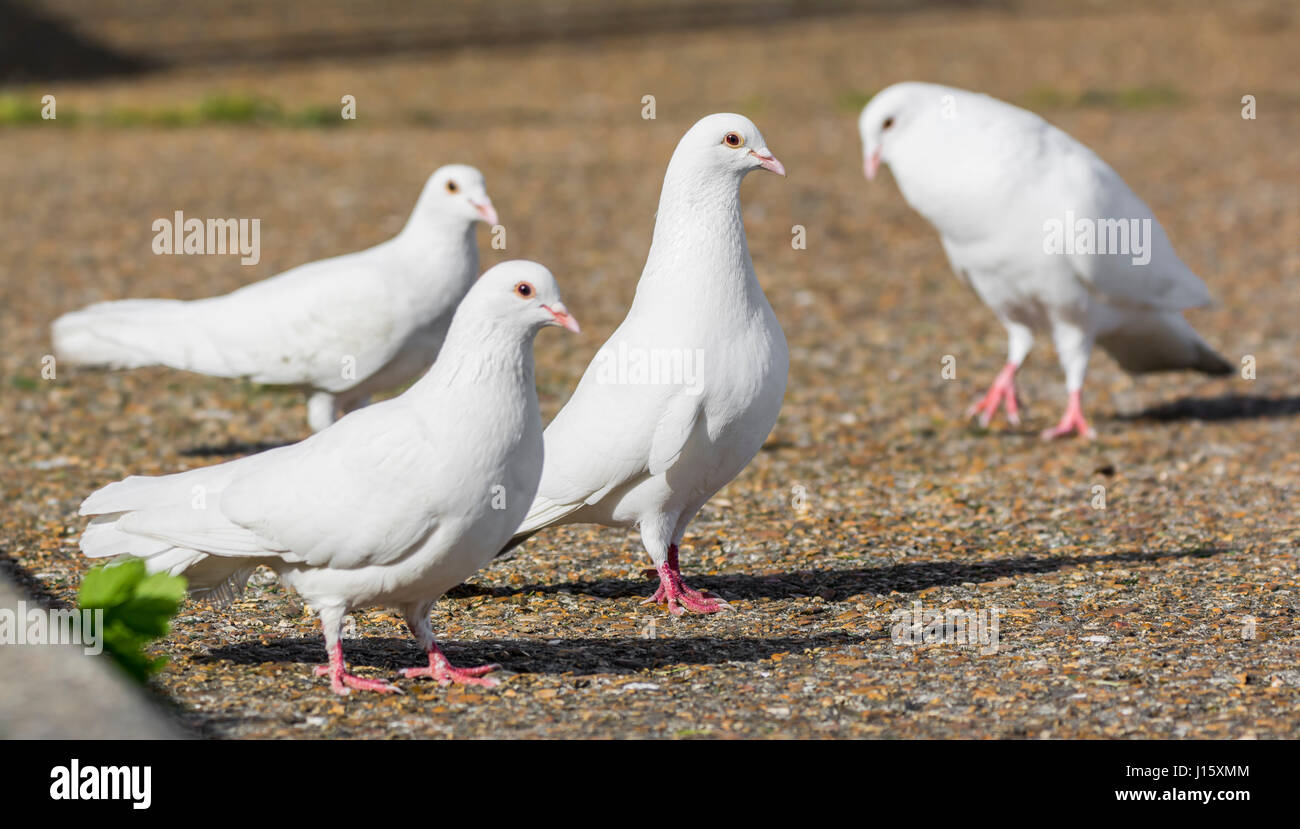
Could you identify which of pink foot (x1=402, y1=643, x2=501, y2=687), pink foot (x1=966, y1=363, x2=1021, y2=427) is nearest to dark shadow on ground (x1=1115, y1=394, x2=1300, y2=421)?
pink foot (x1=966, y1=363, x2=1021, y2=427)

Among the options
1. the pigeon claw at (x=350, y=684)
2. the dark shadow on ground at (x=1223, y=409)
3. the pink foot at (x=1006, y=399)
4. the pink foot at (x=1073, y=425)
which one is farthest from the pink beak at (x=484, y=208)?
the dark shadow on ground at (x=1223, y=409)

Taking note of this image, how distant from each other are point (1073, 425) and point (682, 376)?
12.9 feet

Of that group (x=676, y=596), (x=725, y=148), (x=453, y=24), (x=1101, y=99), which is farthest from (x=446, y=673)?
(x=453, y=24)

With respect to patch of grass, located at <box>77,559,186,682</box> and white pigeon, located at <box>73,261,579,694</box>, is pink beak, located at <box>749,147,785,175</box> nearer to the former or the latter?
white pigeon, located at <box>73,261,579,694</box>

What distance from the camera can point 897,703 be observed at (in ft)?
14.7

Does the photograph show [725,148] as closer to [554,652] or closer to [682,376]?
[682,376]

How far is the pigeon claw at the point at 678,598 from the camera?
5387mm

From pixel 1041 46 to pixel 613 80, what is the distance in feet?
21.9

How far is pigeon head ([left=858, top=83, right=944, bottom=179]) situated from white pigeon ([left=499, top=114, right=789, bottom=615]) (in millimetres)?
2975

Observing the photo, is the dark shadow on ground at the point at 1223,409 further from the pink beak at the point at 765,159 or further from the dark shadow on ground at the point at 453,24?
the dark shadow on ground at the point at 453,24

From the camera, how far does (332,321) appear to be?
7078 mm

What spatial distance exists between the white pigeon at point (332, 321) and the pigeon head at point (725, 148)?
1.93m

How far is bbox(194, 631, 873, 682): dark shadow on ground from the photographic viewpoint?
192 inches

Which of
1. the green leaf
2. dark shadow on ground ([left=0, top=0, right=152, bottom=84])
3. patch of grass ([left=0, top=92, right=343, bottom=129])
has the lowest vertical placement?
the green leaf
